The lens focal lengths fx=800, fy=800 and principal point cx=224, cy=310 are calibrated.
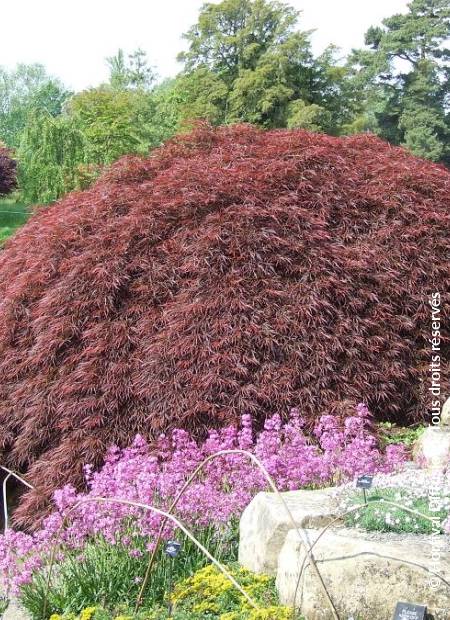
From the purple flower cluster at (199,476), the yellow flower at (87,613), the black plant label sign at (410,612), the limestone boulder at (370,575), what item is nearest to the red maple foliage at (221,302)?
the purple flower cluster at (199,476)

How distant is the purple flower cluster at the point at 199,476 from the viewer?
361 centimetres

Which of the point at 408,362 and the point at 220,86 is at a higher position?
the point at 220,86

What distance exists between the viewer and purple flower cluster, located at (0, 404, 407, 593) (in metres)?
3.61

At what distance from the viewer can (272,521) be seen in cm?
333

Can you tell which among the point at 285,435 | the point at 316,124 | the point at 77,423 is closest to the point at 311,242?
the point at 285,435

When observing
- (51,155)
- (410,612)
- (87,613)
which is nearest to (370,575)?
(410,612)

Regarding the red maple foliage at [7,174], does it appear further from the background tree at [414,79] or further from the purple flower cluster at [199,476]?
the purple flower cluster at [199,476]

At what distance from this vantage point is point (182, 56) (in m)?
24.5

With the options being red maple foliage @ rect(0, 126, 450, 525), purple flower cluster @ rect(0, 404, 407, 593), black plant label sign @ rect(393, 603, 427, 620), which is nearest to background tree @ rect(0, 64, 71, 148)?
red maple foliage @ rect(0, 126, 450, 525)

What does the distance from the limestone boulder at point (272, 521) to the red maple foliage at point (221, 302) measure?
95cm

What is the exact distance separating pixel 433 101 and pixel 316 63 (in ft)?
22.0

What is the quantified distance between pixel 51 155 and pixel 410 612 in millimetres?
18068

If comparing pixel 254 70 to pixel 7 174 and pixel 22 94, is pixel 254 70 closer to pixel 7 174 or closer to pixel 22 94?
pixel 7 174

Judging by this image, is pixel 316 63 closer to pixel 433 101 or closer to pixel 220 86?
pixel 220 86
